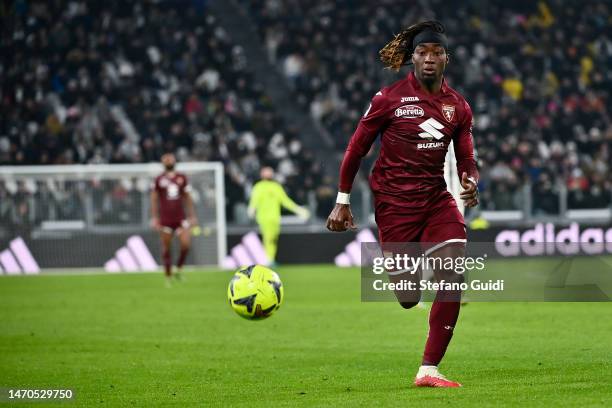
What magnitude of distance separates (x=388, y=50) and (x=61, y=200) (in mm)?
17303

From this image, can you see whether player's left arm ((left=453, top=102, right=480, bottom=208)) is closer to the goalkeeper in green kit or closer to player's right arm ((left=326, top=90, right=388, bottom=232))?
player's right arm ((left=326, top=90, right=388, bottom=232))

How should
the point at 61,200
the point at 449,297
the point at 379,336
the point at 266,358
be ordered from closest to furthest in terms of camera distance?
the point at 449,297 < the point at 266,358 < the point at 379,336 < the point at 61,200

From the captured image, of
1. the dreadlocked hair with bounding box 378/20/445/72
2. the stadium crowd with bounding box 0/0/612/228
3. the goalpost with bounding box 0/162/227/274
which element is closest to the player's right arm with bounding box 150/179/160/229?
the goalpost with bounding box 0/162/227/274

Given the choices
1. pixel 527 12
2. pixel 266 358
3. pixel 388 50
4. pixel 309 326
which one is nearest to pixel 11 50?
pixel 527 12

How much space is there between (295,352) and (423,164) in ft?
11.6

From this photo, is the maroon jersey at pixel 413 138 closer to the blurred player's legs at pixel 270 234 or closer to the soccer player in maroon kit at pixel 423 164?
the soccer player in maroon kit at pixel 423 164

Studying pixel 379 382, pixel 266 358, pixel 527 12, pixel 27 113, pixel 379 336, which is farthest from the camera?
pixel 527 12

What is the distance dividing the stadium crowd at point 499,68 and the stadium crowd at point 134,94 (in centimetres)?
161

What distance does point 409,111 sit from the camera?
8.19 metres

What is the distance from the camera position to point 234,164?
93.4 feet

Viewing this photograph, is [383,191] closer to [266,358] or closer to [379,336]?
[266,358]

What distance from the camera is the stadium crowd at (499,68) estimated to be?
29594mm

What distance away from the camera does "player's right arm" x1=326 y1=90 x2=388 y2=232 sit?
8188mm

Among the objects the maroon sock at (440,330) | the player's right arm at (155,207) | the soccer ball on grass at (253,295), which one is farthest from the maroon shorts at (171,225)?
the maroon sock at (440,330)
